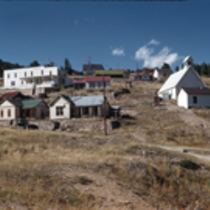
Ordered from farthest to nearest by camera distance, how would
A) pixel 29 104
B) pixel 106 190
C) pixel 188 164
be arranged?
1. pixel 29 104
2. pixel 188 164
3. pixel 106 190

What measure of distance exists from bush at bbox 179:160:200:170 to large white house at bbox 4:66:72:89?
5253 cm

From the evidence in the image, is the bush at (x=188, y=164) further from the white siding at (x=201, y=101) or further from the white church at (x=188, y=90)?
the white siding at (x=201, y=101)

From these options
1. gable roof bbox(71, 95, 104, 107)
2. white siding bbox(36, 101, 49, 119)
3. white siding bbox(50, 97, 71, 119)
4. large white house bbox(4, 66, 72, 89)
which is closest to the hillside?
white siding bbox(50, 97, 71, 119)

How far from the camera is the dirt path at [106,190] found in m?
9.74

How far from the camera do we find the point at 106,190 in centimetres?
1073

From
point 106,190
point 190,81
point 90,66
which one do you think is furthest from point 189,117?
point 90,66

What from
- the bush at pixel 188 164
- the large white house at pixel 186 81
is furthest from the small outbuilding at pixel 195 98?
the bush at pixel 188 164

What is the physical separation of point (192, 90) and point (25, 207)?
41797mm

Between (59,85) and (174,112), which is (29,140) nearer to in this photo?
(174,112)

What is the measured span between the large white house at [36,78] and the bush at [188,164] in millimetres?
52532

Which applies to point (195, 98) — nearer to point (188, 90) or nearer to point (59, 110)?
point (188, 90)

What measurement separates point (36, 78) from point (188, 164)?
5989cm

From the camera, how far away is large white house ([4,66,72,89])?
66438mm

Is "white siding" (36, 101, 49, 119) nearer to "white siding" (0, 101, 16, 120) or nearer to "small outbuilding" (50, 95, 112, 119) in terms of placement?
"small outbuilding" (50, 95, 112, 119)
